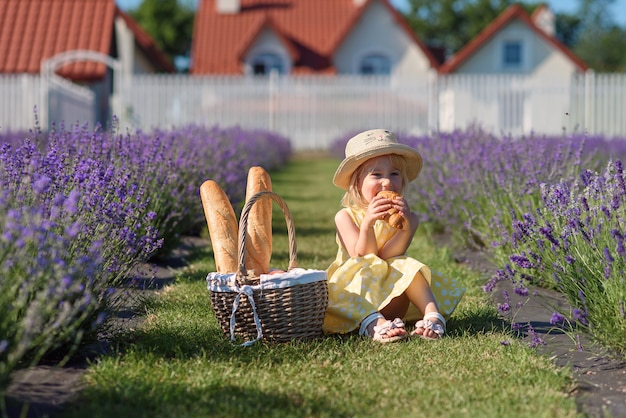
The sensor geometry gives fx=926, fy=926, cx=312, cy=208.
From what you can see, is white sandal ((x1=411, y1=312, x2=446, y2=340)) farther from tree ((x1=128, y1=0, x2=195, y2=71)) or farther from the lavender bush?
tree ((x1=128, y1=0, x2=195, y2=71))

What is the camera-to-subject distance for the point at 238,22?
3155 cm

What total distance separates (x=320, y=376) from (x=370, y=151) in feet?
3.70

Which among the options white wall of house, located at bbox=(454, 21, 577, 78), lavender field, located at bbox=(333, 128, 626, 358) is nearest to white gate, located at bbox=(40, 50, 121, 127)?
lavender field, located at bbox=(333, 128, 626, 358)

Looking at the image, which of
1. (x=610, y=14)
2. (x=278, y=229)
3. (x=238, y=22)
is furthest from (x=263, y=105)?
(x=610, y=14)

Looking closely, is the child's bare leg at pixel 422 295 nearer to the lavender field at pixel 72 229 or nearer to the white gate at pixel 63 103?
the lavender field at pixel 72 229

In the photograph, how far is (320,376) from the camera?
299cm

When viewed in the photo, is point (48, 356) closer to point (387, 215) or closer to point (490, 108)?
point (387, 215)

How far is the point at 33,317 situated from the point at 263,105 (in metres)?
21.1

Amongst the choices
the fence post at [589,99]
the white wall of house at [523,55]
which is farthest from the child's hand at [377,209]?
the white wall of house at [523,55]

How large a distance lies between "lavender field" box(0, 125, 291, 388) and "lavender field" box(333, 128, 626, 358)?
145cm

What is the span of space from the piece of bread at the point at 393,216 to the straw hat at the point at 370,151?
0.67 ft

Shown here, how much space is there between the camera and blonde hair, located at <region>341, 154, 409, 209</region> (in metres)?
3.95

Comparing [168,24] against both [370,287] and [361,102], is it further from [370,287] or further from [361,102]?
[370,287]

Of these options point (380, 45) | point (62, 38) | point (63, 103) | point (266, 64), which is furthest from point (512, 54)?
point (63, 103)
